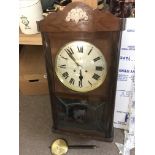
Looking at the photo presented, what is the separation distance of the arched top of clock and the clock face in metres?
0.08

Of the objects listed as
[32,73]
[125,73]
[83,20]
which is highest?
[83,20]

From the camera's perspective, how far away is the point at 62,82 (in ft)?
3.69

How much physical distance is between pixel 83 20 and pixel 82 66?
204 millimetres

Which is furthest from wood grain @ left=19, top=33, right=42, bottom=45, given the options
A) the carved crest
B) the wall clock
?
the carved crest

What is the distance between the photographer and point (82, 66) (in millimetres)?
1049

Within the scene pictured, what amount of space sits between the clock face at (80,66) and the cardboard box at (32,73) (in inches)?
23.0

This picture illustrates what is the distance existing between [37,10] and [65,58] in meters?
0.30

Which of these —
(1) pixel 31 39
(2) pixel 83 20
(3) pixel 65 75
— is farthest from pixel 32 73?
(2) pixel 83 20

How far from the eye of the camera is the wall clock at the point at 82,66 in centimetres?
93

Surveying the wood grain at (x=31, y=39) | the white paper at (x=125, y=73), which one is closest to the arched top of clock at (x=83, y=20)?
the white paper at (x=125, y=73)

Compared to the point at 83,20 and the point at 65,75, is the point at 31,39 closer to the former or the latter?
the point at 65,75
